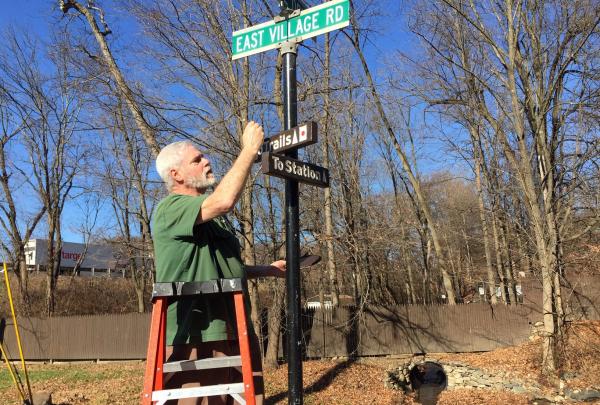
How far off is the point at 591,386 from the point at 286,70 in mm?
10458

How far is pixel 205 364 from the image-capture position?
2.29 meters

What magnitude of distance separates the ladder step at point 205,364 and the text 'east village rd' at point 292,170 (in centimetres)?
134

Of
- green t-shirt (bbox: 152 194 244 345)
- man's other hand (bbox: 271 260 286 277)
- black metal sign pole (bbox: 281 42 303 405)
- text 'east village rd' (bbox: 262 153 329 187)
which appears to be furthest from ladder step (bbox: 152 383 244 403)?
text 'east village rd' (bbox: 262 153 329 187)

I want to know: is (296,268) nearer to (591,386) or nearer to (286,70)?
(286,70)

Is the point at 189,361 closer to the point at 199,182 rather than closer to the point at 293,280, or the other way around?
the point at 199,182

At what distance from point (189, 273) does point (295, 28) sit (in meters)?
2.27

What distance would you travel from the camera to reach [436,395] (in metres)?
11.8

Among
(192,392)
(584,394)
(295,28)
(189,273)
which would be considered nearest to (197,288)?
(189,273)

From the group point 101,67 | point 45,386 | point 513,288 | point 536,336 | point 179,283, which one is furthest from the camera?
point 513,288

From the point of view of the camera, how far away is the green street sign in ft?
12.1

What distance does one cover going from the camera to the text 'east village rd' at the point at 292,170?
3.30 metres

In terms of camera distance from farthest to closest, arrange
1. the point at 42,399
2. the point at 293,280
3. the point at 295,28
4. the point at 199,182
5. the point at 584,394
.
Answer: the point at 584,394
the point at 42,399
the point at 295,28
the point at 293,280
the point at 199,182

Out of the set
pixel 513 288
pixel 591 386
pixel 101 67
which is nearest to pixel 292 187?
pixel 101 67

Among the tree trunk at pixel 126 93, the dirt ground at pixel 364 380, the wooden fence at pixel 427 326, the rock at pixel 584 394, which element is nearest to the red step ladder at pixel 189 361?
the dirt ground at pixel 364 380
